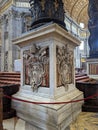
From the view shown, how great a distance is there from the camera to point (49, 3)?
3.92 meters

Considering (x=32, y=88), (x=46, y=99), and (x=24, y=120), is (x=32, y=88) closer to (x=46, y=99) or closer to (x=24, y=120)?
(x=46, y=99)

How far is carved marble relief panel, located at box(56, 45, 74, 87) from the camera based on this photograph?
11.6 feet

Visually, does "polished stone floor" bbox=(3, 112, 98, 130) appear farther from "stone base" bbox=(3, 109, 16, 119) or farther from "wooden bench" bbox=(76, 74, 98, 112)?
"wooden bench" bbox=(76, 74, 98, 112)

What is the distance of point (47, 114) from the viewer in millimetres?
3195

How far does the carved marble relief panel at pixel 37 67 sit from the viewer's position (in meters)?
3.49

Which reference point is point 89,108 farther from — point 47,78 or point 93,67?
point 93,67

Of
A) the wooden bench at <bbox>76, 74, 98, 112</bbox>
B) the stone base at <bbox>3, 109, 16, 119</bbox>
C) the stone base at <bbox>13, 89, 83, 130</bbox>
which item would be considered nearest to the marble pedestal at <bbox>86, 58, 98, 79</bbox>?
the wooden bench at <bbox>76, 74, 98, 112</bbox>

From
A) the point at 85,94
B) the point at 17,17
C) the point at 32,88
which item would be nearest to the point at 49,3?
the point at 32,88

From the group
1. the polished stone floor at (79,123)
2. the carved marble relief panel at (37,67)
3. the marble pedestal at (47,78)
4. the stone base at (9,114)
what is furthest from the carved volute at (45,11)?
the polished stone floor at (79,123)

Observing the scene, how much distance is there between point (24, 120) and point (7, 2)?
19.2 metres

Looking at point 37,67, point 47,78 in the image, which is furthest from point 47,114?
point 37,67

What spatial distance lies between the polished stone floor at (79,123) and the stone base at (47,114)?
0.12 metres

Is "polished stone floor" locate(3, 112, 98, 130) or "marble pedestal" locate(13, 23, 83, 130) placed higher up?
"marble pedestal" locate(13, 23, 83, 130)

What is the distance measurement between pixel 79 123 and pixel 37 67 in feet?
5.45
